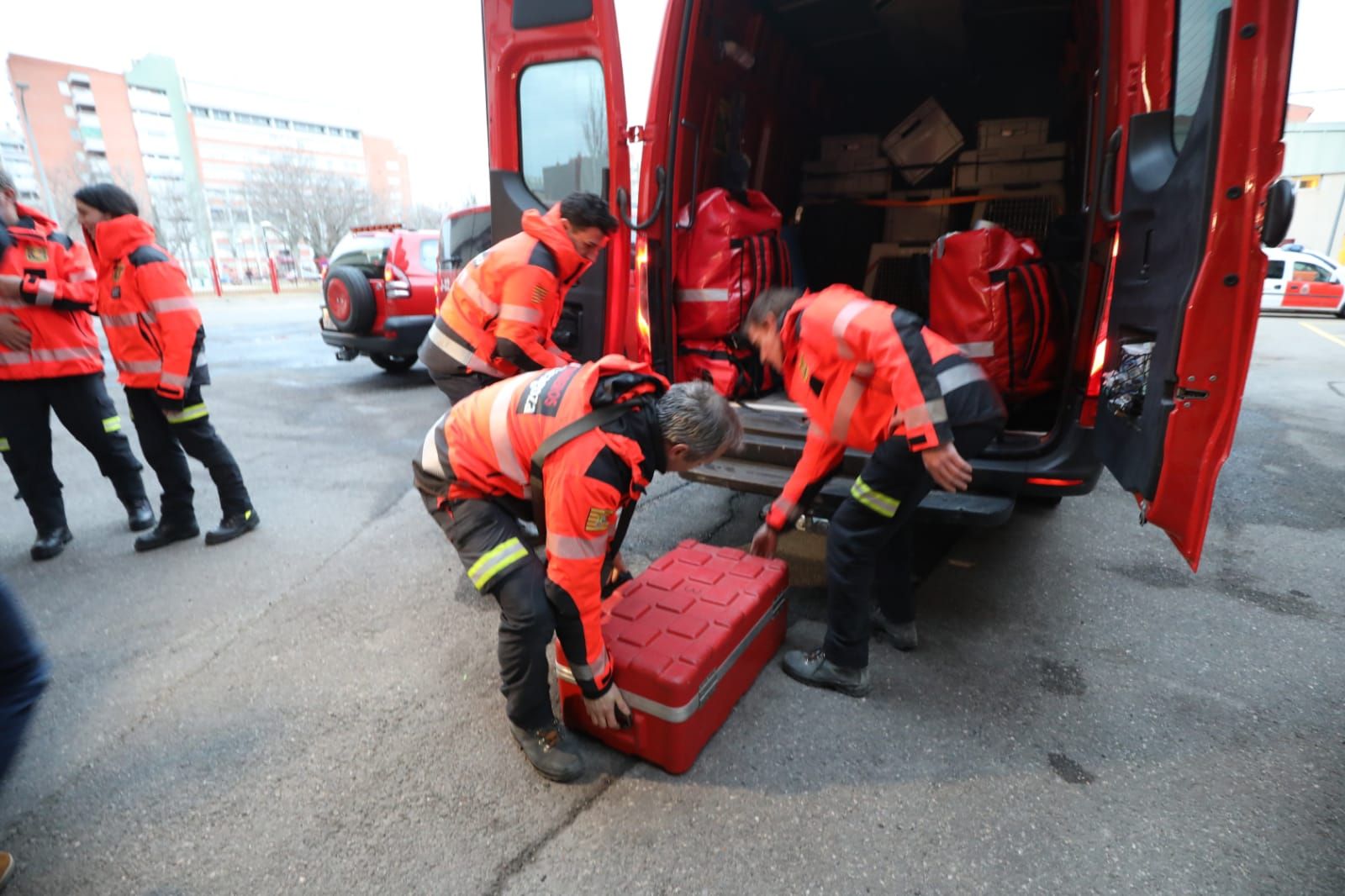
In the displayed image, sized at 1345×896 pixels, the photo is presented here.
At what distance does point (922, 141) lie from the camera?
457 cm

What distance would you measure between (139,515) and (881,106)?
17.0ft

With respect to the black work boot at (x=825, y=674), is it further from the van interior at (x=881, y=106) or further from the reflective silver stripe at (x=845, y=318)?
the van interior at (x=881, y=106)

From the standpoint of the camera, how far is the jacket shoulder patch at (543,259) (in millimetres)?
2639

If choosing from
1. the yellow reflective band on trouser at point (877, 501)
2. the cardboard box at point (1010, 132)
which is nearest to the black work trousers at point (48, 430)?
the yellow reflective band on trouser at point (877, 501)

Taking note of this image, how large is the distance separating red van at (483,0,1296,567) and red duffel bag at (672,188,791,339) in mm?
97

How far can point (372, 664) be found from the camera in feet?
7.62

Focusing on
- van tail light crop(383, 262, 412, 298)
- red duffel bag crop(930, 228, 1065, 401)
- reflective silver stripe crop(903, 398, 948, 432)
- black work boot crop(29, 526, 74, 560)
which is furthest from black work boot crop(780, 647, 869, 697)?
van tail light crop(383, 262, 412, 298)

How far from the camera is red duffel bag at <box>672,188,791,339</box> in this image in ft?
10.3

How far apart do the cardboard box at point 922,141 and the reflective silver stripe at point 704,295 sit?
7.68ft

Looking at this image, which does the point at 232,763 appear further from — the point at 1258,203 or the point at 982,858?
the point at 1258,203


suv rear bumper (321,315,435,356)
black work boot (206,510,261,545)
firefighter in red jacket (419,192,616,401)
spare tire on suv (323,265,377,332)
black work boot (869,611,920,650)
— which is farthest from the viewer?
suv rear bumper (321,315,435,356)

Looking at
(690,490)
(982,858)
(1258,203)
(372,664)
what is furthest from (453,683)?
(1258,203)

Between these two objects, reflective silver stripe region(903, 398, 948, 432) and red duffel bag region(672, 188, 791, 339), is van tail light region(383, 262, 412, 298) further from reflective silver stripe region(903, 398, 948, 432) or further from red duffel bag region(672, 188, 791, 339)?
reflective silver stripe region(903, 398, 948, 432)

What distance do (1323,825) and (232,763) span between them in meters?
2.86
